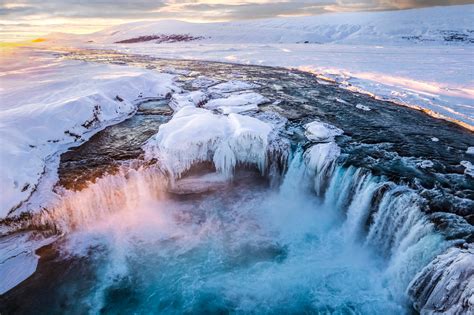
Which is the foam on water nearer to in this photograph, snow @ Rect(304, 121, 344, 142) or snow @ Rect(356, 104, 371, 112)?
snow @ Rect(304, 121, 344, 142)

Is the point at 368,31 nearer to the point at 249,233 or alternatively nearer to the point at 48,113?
the point at 48,113

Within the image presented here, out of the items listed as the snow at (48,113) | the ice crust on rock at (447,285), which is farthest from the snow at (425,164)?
the snow at (48,113)

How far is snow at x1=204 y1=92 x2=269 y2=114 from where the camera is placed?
12.8m

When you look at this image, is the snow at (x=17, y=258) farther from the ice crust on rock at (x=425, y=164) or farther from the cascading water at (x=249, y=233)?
the ice crust on rock at (x=425, y=164)

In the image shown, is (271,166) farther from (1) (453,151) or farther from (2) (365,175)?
(1) (453,151)

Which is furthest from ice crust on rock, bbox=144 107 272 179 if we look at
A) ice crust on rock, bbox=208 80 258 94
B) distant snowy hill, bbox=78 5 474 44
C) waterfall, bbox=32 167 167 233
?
distant snowy hill, bbox=78 5 474 44

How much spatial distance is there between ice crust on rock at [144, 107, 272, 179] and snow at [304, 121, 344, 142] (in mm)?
1393

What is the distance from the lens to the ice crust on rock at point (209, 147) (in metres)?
9.34

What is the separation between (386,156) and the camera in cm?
903

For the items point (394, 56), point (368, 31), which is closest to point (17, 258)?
point (394, 56)

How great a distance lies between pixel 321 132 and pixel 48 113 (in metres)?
8.71

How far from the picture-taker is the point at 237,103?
13.6 metres

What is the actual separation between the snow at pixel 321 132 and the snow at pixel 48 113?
7108 mm

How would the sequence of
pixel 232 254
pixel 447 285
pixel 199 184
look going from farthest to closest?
pixel 199 184
pixel 232 254
pixel 447 285
